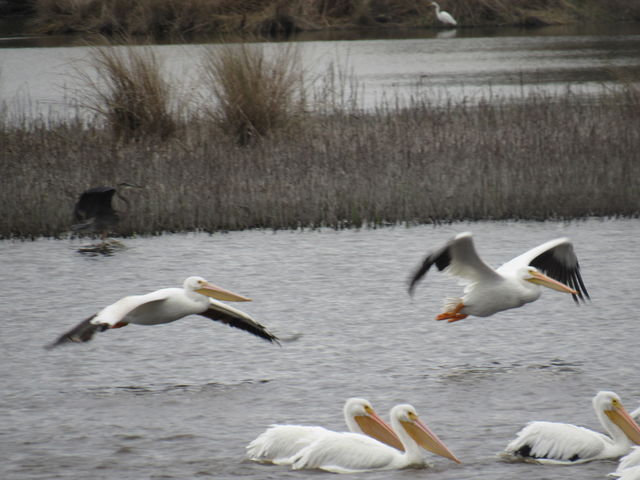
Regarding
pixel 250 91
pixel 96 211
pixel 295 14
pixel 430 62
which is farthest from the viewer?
pixel 295 14

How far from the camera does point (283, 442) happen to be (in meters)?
5.18

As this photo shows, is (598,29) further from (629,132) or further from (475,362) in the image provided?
(475,362)

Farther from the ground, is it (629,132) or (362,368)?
(629,132)

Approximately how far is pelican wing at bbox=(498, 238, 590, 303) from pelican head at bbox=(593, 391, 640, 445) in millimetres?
2324

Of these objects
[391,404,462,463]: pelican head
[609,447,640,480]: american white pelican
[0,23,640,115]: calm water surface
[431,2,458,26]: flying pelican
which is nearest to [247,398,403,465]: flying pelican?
[391,404,462,463]: pelican head

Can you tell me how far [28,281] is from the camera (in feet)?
30.0

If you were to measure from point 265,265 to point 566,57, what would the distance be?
1934 cm

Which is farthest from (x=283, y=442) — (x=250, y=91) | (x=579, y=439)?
(x=250, y=91)

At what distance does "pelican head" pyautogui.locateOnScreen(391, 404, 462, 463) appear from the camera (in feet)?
16.9

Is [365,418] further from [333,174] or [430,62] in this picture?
[430,62]

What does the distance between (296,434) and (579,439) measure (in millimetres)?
1312

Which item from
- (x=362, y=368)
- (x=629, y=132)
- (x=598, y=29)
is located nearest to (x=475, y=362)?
(x=362, y=368)

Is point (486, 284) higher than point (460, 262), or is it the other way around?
point (460, 262)

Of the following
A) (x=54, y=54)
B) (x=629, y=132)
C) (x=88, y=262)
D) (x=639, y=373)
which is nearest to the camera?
(x=639, y=373)
